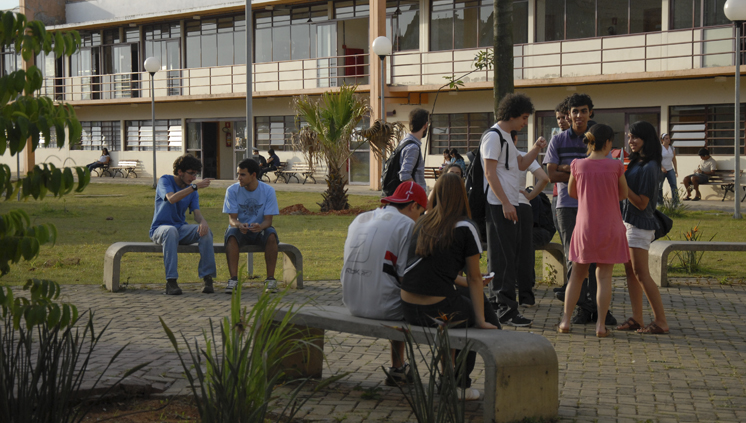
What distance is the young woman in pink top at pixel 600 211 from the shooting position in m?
5.88

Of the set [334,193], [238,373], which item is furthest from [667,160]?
[238,373]

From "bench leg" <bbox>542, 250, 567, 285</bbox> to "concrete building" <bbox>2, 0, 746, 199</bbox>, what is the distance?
1497 cm

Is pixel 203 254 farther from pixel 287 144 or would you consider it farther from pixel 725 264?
pixel 287 144

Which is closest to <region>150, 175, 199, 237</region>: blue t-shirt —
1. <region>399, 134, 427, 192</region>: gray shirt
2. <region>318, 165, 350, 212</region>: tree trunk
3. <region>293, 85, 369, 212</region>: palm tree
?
<region>399, 134, 427, 192</region>: gray shirt

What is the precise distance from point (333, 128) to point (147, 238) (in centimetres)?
657

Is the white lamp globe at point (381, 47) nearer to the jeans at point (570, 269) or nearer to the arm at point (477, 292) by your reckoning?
the jeans at point (570, 269)

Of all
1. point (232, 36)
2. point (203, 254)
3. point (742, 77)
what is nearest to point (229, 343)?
point (203, 254)

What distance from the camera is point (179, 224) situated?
8609 millimetres

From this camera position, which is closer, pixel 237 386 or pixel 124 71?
pixel 237 386

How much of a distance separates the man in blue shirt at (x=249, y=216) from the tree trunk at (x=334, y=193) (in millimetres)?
10492

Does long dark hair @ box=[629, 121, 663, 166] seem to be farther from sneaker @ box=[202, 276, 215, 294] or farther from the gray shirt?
sneaker @ box=[202, 276, 215, 294]

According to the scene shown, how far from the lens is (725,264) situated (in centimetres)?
1041

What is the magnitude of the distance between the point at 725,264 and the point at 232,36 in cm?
2610

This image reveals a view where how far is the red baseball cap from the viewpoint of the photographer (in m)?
4.66
